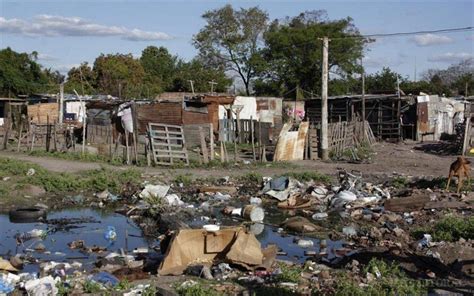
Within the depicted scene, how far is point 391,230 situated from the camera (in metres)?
11.1

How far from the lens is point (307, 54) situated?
4788cm

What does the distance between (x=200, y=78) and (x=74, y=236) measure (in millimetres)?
36848

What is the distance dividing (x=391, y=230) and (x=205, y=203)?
4785 mm

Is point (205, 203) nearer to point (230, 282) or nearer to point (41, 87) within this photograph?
point (230, 282)

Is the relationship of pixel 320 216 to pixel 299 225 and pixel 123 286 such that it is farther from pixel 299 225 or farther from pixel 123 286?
pixel 123 286

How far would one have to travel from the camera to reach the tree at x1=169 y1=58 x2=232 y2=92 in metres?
47.0

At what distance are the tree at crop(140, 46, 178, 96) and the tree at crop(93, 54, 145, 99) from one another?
3.69 ft

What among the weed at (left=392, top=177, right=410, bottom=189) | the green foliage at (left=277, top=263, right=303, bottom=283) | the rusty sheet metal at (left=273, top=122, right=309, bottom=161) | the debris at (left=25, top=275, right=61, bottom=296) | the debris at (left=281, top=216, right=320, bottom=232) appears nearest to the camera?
the debris at (left=25, top=275, right=61, bottom=296)

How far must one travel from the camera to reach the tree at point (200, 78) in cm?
4703

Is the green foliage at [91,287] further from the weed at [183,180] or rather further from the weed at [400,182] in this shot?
the weed at [400,182]

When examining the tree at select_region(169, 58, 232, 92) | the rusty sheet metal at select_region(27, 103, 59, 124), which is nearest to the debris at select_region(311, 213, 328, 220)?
the rusty sheet metal at select_region(27, 103, 59, 124)

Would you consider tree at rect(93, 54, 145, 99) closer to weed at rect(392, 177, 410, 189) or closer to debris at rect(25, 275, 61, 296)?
weed at rect(392, 177, 410, 189)

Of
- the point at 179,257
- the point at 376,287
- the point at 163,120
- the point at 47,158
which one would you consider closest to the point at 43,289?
the point at 179,257

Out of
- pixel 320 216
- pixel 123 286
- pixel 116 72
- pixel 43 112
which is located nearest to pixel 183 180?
pixel 320 216
